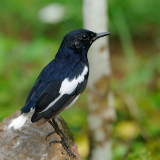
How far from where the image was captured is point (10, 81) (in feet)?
22.7

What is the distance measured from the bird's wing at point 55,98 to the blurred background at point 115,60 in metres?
1.02

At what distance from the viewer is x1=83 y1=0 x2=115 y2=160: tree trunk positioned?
188 inches

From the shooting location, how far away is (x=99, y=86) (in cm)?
501

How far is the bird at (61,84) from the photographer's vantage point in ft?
12.7

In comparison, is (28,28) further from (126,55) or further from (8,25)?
(126,55)

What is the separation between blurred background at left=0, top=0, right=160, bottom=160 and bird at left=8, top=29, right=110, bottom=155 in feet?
3.31

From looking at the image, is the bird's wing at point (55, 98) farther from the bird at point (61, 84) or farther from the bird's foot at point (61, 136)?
the bird's foot at point (61, 136)

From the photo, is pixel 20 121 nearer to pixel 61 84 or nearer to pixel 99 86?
pixel 61 84

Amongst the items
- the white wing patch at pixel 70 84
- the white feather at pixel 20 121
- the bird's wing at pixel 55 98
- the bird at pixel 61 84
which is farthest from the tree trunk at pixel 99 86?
the white feather at pixel 20 121

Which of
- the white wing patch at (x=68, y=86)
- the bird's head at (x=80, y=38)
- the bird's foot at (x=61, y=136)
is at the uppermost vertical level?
the bird's head at (x=80, y=38)

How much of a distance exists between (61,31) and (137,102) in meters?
2.81

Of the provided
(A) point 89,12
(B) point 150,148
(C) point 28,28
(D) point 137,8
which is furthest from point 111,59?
(A) point 89,12

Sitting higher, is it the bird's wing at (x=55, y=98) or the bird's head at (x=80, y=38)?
the bird's head at (x=80, y=38)

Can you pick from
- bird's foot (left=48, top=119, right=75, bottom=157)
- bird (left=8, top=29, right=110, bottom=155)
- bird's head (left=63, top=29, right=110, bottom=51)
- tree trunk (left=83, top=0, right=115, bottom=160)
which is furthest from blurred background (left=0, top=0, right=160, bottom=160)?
bird's head (left=63, top=29, right=110, bottom=51)
